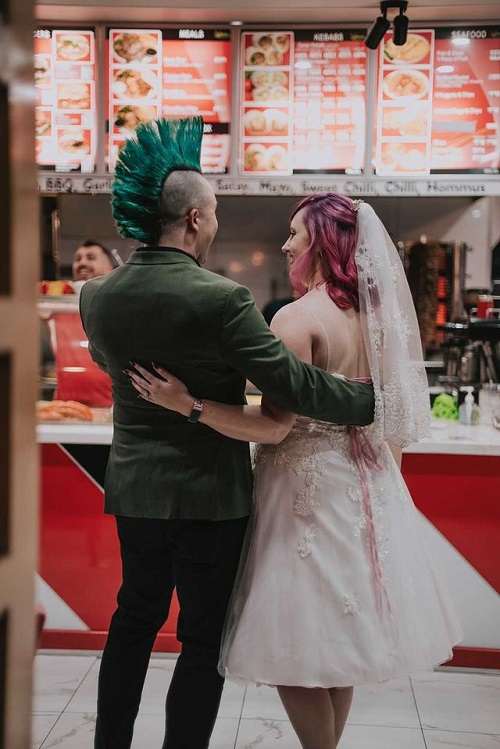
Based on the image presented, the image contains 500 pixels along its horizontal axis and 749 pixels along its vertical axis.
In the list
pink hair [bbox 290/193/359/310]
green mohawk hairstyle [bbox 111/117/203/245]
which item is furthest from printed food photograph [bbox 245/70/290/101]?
green mohawk hairstyle [bbox 111/117/203/245]

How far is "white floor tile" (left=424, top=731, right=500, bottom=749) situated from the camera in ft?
8.63

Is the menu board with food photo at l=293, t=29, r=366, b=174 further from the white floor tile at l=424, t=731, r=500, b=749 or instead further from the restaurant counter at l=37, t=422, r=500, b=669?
the white floor tile at l=424, t=731, r=500, b=749

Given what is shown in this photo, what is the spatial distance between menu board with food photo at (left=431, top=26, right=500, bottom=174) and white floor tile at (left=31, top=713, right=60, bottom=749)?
308cm

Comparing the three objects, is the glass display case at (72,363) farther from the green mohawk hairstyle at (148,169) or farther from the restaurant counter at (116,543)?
the green mohawk hairstyle at (148,169)

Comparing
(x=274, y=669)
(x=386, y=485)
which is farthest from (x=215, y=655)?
(x=386, y=485)

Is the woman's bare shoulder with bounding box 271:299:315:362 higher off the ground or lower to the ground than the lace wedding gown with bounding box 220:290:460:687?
higher

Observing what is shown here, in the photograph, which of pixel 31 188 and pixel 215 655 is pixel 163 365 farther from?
pixel 31 188

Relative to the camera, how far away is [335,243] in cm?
216

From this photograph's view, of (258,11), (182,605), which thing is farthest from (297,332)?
(258,11)


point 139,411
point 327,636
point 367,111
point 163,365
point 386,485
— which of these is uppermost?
point 367,111

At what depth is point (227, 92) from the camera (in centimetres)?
405

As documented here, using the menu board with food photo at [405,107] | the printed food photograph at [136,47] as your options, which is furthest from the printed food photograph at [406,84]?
the printed food photograph at [136,47]

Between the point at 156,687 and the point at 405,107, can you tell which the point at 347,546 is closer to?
the point at 156,687

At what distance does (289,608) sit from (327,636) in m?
0.12
